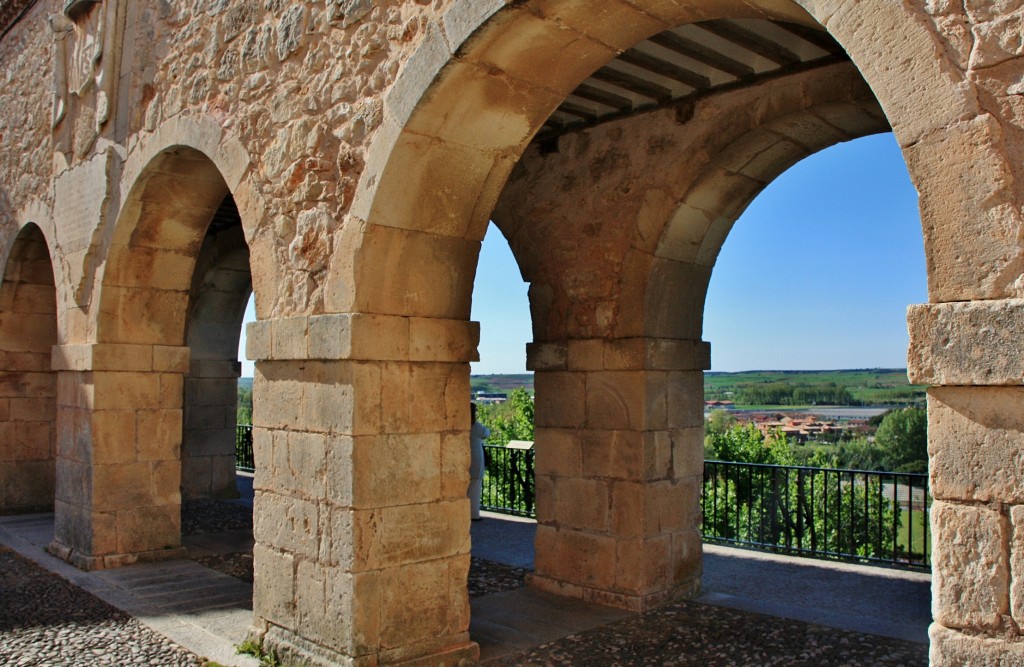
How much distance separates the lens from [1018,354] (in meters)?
2.08

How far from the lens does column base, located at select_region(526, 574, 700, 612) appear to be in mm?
5250

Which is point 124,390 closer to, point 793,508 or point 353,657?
point 353,657

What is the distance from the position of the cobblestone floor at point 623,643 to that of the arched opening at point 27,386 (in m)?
3.78

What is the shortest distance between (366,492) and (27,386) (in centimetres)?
671

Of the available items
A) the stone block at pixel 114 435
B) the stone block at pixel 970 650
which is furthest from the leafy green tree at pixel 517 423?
the stone block at pixel 970 650

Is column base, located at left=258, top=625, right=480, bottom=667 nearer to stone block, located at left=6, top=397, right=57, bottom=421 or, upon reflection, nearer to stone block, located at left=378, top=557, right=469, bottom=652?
stone block, located at left=378, top=557, right=469, bottom=652

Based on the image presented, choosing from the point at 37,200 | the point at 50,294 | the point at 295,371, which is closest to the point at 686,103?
the point at 295,371

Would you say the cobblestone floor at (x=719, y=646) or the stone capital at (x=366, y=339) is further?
the cobblestone floor at (x=719, y=646)

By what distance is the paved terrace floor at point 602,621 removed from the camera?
4473mm

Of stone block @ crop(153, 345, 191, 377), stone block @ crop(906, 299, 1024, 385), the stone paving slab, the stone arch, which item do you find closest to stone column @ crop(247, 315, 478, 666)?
the stone arch

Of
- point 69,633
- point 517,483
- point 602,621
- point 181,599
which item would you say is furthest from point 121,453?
point 517,483

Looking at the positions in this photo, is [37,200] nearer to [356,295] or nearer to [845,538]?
[356,295]

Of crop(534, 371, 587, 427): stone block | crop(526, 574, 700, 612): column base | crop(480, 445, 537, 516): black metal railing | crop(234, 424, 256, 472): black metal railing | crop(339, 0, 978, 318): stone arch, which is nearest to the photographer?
crop(339, 0, 978, 318): stone arch

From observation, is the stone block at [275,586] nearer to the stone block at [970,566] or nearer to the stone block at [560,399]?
the stone block at [560,399]
